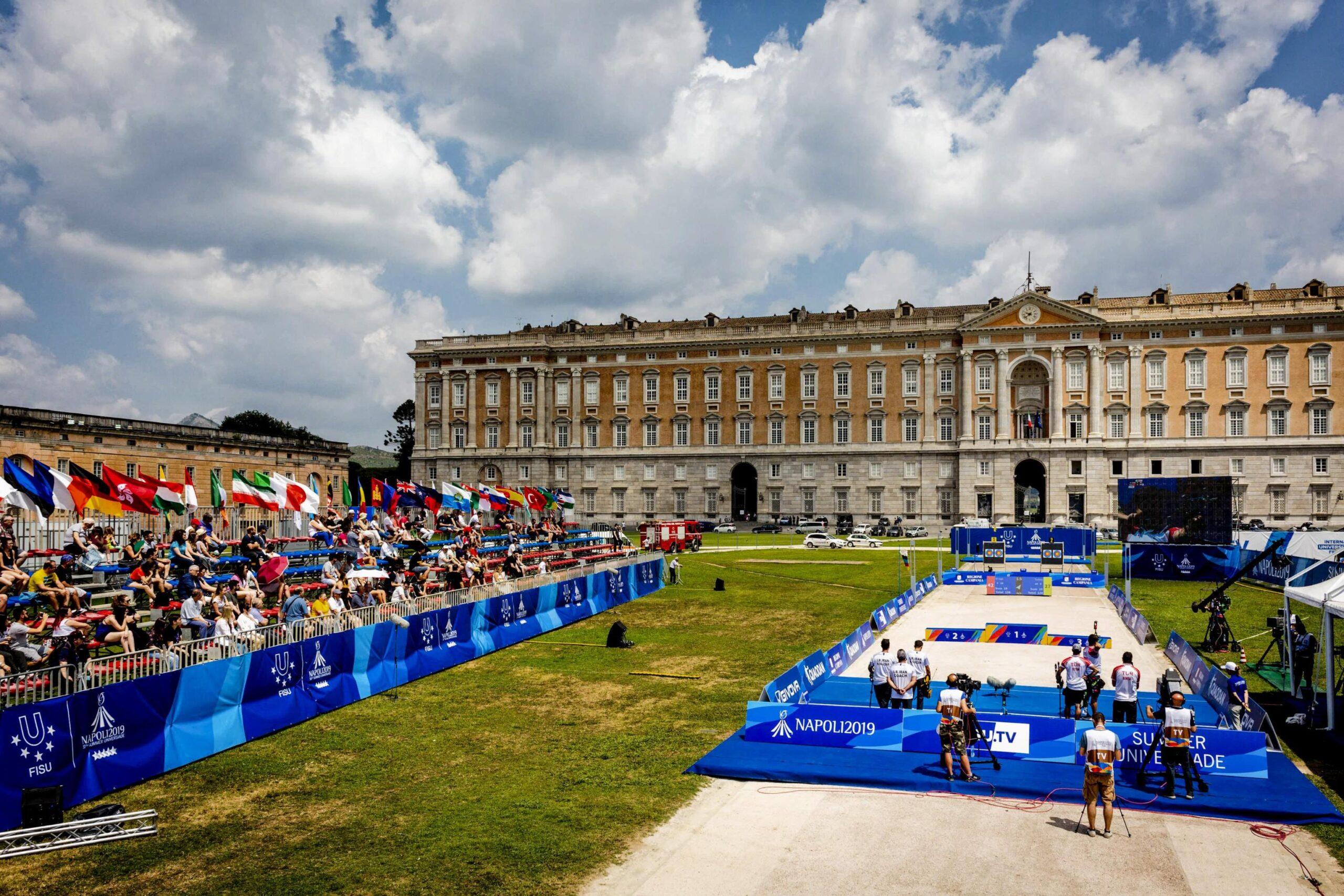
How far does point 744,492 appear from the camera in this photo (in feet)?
298

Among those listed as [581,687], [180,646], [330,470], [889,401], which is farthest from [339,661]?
[889,401]

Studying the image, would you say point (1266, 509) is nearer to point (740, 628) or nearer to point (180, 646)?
point (740, 628)

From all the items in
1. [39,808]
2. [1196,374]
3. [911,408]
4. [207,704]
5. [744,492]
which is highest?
[1196,374]

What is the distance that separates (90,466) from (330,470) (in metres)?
22.8

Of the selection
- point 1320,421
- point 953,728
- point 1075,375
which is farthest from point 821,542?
point 953,728

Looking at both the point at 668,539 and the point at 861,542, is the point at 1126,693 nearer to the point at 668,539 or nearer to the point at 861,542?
the point at 668,539

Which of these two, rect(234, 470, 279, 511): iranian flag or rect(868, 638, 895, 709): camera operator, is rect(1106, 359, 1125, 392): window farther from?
rect(234, 470, 279, 511): iranian flag

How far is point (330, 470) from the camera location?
79500 mm

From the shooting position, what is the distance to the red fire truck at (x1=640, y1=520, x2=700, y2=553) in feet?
194

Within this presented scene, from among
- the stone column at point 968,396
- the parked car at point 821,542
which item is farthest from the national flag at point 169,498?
the stone column at point 968,396

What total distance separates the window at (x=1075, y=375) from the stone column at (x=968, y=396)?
26.3ft

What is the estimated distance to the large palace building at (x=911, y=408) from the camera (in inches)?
2980

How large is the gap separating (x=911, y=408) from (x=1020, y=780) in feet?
236

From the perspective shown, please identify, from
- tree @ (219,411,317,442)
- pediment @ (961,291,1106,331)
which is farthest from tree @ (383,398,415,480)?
pediment @ (961,291,1106,331)
